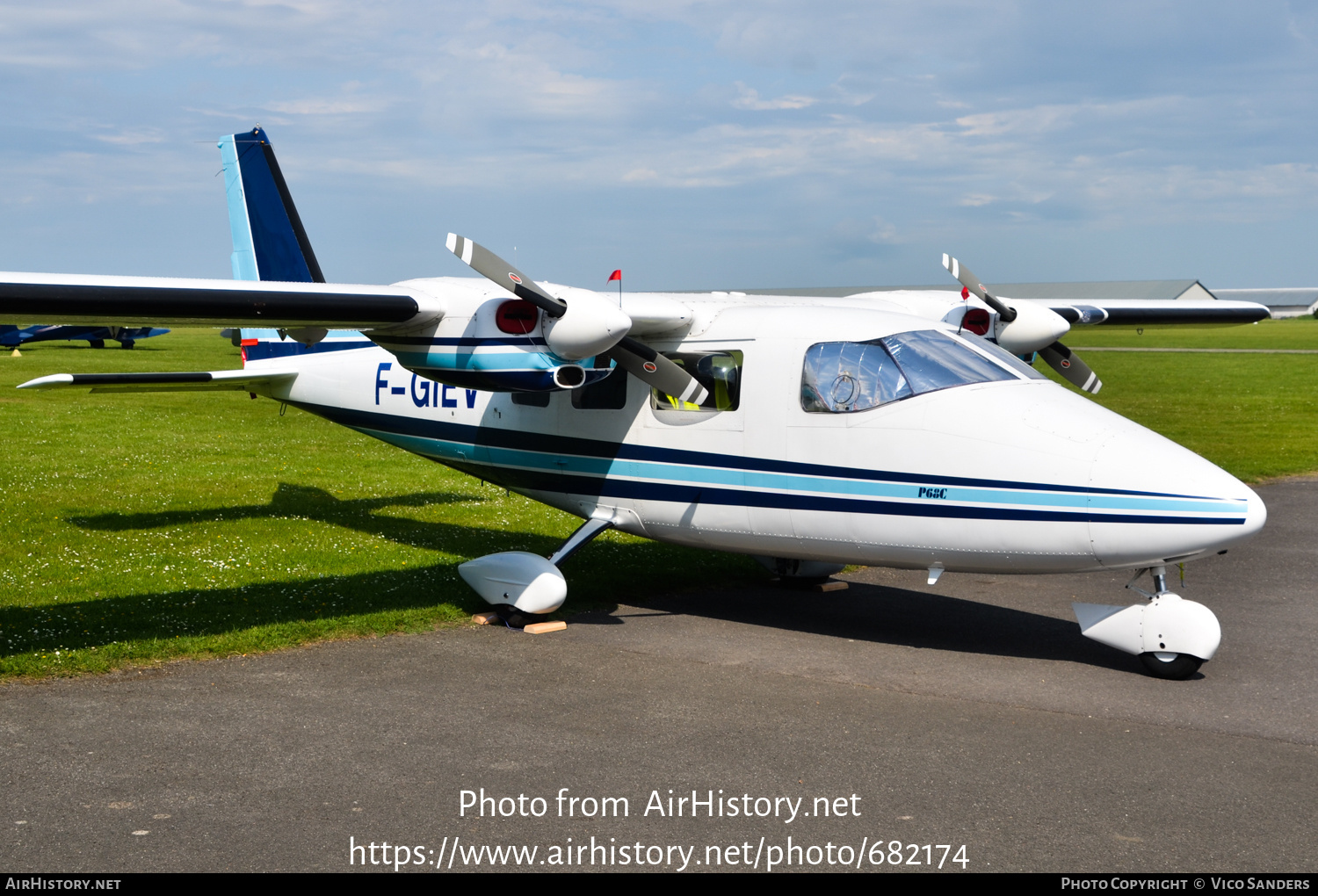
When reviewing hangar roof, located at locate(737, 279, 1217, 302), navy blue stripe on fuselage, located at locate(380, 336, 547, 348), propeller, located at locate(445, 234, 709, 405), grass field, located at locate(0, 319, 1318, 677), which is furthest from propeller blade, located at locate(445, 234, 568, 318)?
hangar roof, located at locate(737, 279, 1217, 302)

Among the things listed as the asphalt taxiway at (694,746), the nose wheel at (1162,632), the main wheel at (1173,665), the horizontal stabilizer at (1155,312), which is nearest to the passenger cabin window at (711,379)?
the asphalt taxiway at (694,746)

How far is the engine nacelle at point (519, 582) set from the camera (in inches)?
377

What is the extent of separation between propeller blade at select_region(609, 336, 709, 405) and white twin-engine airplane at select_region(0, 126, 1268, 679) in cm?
2

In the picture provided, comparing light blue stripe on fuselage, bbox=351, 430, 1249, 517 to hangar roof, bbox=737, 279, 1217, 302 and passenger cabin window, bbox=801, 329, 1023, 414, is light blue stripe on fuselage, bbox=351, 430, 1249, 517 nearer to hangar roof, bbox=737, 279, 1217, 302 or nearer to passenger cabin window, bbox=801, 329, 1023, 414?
passenger cabin window, bbox=801, 329, 1023, 414

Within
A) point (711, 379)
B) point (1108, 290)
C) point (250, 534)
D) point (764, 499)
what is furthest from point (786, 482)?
point (1108, 290)

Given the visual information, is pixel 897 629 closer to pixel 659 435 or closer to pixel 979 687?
pixel 979 687

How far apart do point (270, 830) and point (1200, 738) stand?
5572 millimetres

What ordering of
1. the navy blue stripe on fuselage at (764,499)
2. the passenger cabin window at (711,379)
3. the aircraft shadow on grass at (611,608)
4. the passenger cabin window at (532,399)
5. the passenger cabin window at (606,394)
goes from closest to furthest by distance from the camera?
the navy blue stripe on fuselage at (764,499)
the aircraft shadow on grass at (611,608)
the passenger cabin window at (711,379)
the passenger cabin window at (606,394)
the passenger cabin window at (532,399)

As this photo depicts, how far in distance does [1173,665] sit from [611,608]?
495cm

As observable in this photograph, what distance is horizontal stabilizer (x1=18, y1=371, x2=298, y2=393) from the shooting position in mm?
11789

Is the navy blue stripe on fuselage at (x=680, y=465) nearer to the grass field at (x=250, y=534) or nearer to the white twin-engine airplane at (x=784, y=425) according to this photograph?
the white twin-engine airplane at (x=784, y=425)

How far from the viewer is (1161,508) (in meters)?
7.65

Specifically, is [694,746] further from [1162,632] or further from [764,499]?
[1162,632]

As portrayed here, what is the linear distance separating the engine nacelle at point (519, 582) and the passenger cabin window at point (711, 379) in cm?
180
